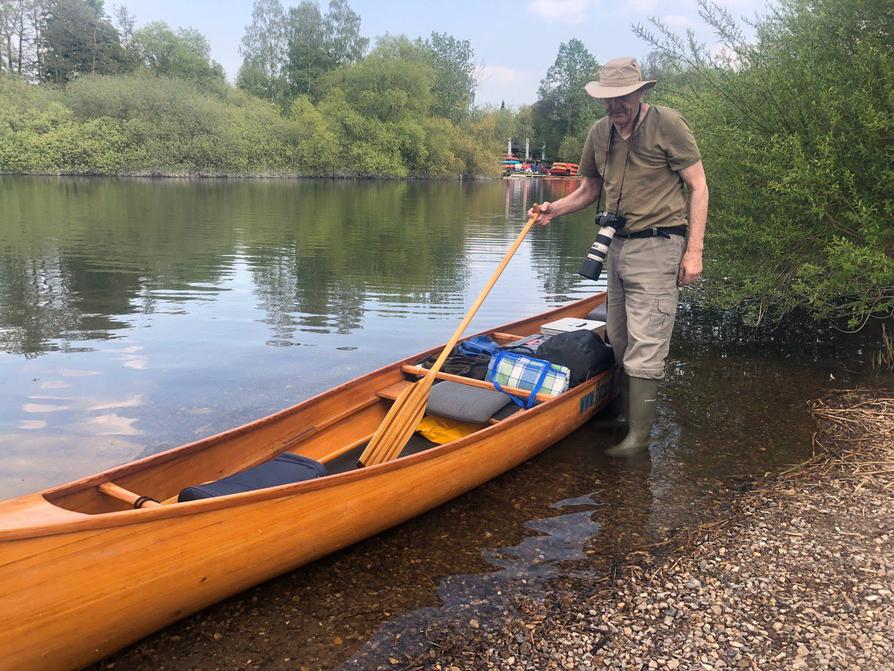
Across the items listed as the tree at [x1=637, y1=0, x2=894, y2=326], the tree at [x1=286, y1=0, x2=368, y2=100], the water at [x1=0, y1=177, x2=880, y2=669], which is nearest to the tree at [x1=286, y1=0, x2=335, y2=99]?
the tree at [x1=286, y1=0, x2=368, y2=100]

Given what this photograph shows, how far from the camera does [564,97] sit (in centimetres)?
8750

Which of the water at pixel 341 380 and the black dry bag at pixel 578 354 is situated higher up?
the black dry bag at pixel 578 354

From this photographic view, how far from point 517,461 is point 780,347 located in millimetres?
5299

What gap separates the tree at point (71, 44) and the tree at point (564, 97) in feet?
168

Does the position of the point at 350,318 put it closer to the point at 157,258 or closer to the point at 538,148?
the point at 157,258

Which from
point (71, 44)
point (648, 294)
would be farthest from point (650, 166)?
point (71, 44)

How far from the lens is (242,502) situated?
121 inches

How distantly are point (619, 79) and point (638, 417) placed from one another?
2.49 m

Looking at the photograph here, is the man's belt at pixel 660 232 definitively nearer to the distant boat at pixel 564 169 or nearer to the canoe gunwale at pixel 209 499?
the canoe gunwale at pixel 209 499

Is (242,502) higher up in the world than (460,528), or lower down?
higher up

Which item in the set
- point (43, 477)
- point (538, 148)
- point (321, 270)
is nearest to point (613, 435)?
point (43, 477)

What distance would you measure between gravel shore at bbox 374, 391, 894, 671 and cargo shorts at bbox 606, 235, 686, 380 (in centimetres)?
120

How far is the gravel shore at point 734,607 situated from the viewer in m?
3.05

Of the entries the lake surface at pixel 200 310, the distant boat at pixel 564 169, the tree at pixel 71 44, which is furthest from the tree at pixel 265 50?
the lake surface at pixel 200 310
